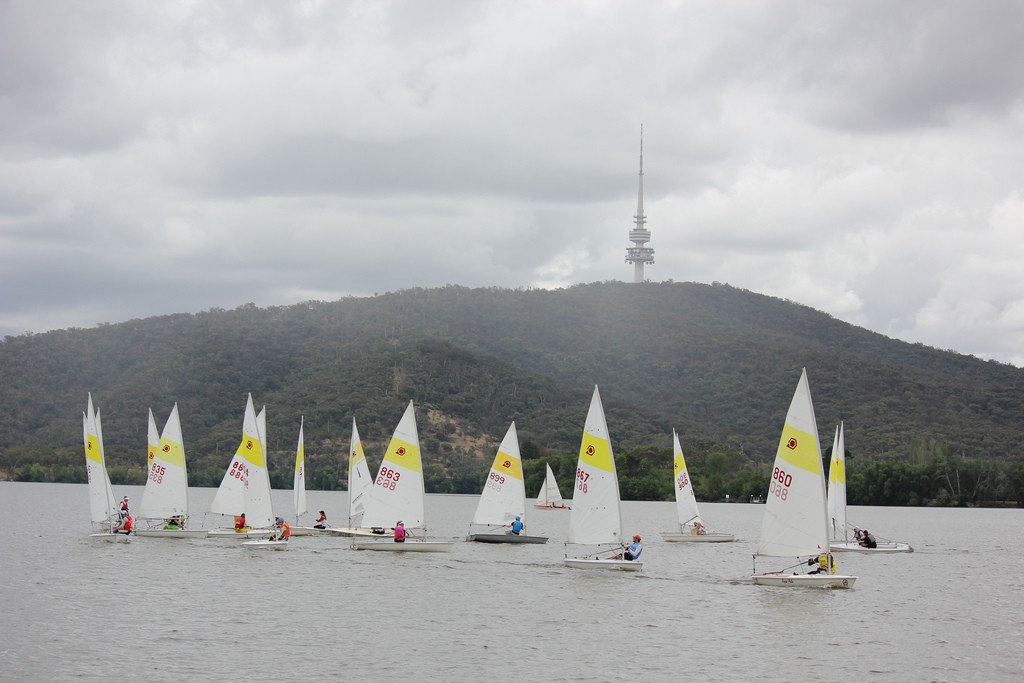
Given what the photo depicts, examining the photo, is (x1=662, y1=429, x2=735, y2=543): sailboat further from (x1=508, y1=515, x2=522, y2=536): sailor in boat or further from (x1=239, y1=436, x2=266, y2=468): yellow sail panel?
(x1=239, y1=436, x2=266, y2=468): yellow sail panel

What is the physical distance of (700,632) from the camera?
35.8 m

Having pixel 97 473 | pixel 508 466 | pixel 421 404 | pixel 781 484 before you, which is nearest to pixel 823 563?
pixel 781 484

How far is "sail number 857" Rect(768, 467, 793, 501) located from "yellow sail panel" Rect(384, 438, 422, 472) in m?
16.9

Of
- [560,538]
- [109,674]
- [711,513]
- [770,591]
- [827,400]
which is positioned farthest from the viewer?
[827,400]

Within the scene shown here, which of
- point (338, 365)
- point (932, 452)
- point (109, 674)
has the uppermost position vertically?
point (338, 365)

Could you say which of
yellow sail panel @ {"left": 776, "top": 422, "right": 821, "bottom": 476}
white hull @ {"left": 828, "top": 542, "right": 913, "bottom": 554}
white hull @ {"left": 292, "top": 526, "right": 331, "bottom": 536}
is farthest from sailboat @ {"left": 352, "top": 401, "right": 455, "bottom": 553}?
white hull @ {"left": 828, "top": 542, "right": 913, "bottom": 554}

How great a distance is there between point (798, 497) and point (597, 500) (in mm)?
8519

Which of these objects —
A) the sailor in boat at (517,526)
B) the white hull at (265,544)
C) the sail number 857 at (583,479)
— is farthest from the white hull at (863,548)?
the white hull at (265,544)

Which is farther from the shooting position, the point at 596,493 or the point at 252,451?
the point at 252,451

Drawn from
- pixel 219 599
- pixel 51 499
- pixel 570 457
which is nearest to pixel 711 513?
pixel 570 457

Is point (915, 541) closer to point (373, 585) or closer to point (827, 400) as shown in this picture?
point (373, 585)

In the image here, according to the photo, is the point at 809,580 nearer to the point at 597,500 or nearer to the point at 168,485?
the point at 597,500

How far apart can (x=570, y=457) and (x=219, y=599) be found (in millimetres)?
91526

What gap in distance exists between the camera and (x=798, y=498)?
133 feet
